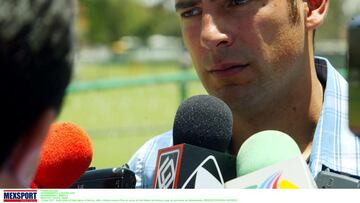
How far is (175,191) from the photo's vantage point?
1084 mm

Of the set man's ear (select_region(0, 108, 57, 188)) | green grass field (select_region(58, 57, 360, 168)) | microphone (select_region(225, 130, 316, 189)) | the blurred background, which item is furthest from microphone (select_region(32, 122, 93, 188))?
green grass field (select_region(58, 57, 360, 168))

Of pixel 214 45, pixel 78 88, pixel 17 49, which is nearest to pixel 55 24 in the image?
pixel 17 49

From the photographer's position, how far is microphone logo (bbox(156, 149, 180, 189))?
1250 mm

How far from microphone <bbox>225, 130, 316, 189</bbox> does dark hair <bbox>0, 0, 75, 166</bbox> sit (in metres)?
0.45

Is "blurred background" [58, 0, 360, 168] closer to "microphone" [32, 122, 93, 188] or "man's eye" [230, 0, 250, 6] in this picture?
"microphone" [32, 122, 93, 188]

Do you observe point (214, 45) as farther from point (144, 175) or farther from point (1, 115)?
point (1, 115)

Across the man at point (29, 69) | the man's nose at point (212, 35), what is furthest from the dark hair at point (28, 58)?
the man's nose at point (212, 35)

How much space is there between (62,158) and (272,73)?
2.09ft

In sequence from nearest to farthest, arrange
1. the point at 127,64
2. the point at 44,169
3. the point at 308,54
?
the point at 44,169 → the point at 308,54 → the point at 127,64

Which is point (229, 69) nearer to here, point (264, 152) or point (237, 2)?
point (237, 2)

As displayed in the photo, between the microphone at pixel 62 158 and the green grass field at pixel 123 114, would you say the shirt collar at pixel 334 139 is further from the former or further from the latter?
the green grass field at pixel 123 114

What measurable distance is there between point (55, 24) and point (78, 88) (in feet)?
26.4

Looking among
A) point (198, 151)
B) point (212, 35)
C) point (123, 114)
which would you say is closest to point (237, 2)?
point (212, 35)

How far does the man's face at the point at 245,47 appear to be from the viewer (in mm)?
1677
